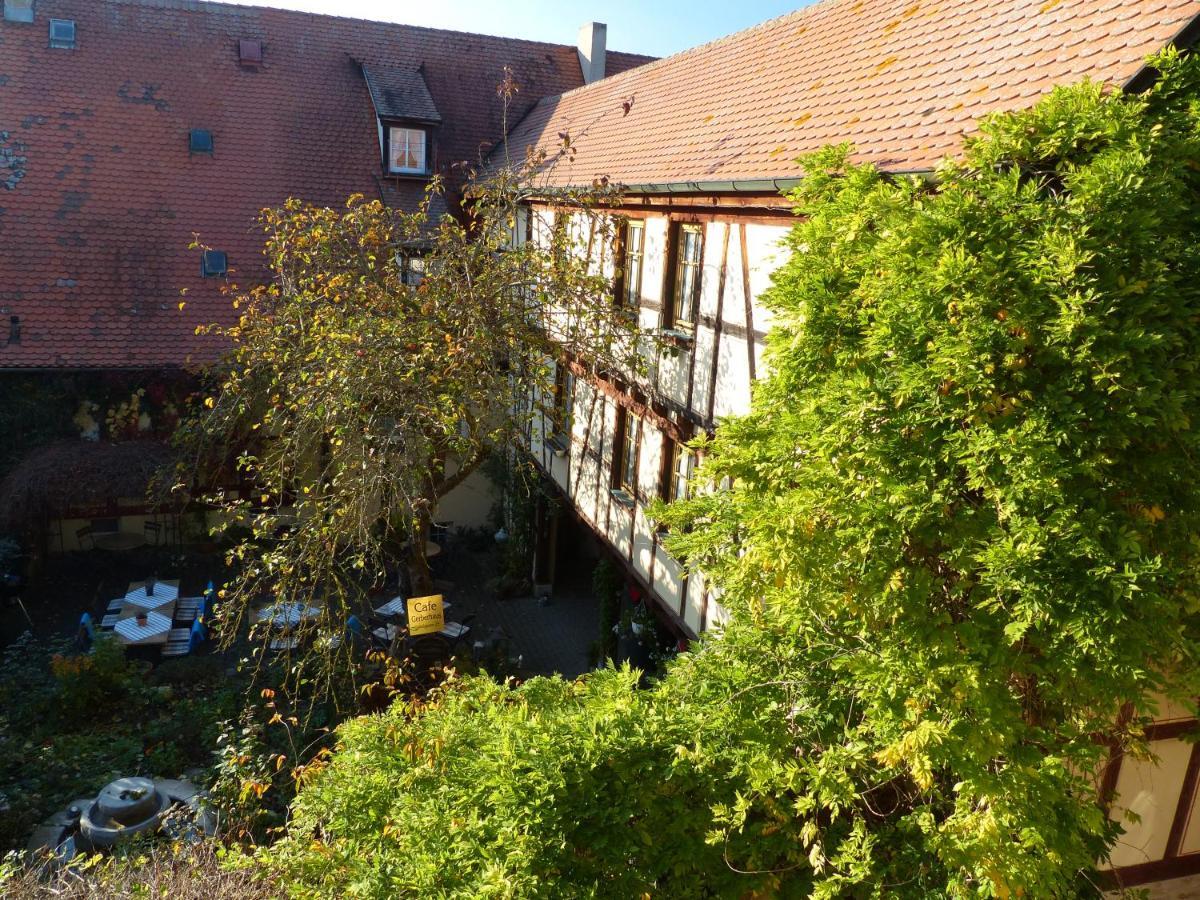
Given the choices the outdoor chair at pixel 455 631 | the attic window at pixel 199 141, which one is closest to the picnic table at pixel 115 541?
the outdoor chair at pixel 455 631

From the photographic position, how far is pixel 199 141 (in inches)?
679

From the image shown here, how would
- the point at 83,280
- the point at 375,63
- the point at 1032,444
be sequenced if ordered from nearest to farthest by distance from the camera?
the point at 1032,444, the point at 83,280, the point at 375,63

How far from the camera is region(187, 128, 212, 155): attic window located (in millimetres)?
17156

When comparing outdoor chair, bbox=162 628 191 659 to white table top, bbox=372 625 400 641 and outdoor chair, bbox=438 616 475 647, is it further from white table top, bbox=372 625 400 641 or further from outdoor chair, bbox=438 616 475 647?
outdoor chair, bbox=438 616 475 647

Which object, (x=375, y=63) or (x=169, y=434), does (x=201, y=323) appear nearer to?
(x=169, y=434)

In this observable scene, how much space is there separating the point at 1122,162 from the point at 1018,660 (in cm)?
221

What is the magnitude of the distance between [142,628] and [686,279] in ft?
28.2

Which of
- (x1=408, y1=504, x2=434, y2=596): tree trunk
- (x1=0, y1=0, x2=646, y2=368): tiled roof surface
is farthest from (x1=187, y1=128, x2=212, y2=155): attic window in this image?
(x1=408, y1=504, x2=434, y2=596): tree trunk

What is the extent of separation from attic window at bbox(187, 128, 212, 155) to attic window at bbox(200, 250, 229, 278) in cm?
222

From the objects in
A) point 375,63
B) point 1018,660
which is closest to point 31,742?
point 1018,660

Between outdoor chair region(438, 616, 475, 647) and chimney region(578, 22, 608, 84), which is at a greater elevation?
chimney region(578, 22, 608, 84)

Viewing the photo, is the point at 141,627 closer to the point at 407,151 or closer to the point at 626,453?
the point at 626,453

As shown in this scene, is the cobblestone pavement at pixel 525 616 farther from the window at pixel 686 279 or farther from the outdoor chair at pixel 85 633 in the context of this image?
the window at pixel 686 279

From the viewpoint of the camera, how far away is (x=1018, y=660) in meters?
4.30
